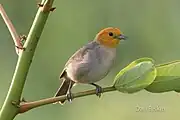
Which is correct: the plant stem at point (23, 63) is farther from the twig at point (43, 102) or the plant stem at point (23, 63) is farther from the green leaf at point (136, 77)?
the green leaf at point (136, 77)

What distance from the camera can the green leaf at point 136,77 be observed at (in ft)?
2.22

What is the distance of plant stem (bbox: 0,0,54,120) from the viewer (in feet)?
2.05

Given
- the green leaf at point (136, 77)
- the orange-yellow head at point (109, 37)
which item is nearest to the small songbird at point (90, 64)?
the orange-yellow head at point (109, 37)

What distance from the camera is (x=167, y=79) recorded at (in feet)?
2.24

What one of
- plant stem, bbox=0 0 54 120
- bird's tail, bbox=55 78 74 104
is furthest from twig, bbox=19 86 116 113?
bird's tail, bbox=55 78 74 104

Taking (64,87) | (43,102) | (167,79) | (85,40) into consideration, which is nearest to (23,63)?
(43,102)

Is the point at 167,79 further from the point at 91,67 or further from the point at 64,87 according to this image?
the point at 64,87

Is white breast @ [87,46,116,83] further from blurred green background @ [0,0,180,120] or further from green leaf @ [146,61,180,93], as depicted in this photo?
blurred green background @ [0,0,180,120]

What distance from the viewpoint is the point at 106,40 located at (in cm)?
138

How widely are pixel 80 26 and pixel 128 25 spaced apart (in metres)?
0.37

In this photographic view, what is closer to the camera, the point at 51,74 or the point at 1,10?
the point at 1,10

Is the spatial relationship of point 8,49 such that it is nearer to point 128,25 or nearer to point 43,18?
point 128,25

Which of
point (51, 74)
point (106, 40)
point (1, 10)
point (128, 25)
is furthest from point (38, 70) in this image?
point (1, 10)

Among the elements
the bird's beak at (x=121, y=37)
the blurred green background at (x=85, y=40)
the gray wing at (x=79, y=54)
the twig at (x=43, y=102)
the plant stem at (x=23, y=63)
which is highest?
the plant stem at (x=23, y=63)
